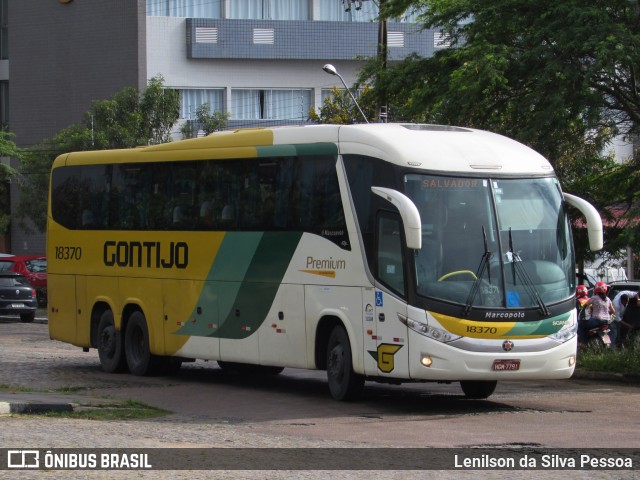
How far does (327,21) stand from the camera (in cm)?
A: 5303

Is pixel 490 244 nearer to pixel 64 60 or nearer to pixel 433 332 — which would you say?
pixel 433 332

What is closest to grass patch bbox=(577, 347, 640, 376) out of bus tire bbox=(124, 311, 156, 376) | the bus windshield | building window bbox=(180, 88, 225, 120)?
the bus windshield

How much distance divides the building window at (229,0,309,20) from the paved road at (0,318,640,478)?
3289 centimetres

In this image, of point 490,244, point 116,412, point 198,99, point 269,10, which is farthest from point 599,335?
point 269,10

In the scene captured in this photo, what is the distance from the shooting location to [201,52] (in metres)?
51.8

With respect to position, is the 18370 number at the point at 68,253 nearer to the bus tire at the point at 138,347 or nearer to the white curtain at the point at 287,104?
the bus tire at the point at 138,347

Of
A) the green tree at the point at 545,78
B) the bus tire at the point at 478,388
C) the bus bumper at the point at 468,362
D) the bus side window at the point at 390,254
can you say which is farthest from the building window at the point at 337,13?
the bus bumper at the point at 468,362

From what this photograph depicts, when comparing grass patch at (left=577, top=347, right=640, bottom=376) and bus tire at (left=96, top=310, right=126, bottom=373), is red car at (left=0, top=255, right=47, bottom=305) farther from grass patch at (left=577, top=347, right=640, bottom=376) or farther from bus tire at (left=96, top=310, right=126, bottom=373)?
grass patch at (left=577, top=347, right=640, bottom=376)

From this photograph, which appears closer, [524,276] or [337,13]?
[524,276]

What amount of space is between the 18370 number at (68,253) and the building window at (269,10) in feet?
106

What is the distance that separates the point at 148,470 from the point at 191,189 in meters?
9.79

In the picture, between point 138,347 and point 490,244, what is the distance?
784 centimetres

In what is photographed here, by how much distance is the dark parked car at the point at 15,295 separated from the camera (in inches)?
1425

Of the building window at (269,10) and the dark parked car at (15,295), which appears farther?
the building window at (269,10)
